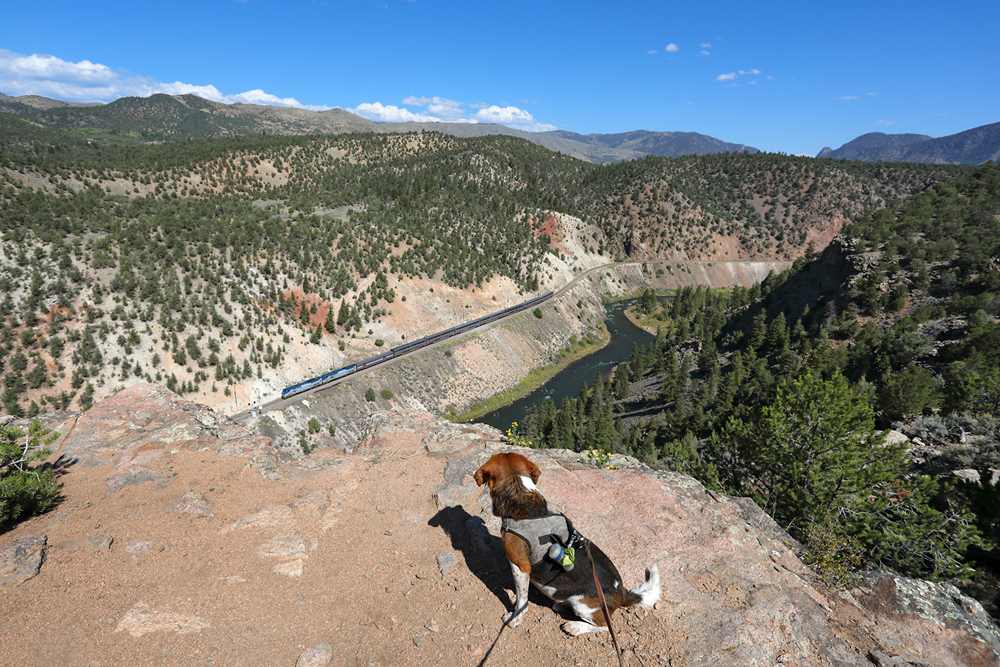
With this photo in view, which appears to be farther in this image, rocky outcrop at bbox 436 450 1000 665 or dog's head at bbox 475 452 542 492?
dog's head at bbox 475 452 542 492

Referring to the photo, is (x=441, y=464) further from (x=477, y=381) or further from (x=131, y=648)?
(x=477, y=381)

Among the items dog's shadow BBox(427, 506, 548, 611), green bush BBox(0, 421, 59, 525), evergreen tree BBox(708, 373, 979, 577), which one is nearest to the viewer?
dog's shadow BBox(427, 506, 548, 611)

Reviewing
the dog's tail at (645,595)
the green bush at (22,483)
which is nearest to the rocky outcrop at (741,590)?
the dog's tail at (645,595)

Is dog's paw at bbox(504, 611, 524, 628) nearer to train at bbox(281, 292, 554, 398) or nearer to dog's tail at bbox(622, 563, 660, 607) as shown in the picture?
dog's tail at bbox(622, 563, 660, 607)

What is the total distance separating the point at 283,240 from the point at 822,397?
68.1m

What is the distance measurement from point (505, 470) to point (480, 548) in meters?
3.15

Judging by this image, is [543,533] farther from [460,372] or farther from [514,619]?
[460,372]

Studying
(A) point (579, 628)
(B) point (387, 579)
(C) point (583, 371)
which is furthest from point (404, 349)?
(A) point (579, 628)

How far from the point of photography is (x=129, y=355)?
41.0 meters

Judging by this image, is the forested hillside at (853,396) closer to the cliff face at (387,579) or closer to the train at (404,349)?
the cliff face at (387,579)

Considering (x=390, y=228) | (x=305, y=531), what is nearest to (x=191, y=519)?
(x=305, y=531)

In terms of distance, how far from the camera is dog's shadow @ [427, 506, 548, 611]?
7973mm

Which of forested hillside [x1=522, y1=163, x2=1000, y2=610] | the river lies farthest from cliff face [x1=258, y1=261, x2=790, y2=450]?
forested hillside [x1=522, y1=163, x2=1000, y2=610]

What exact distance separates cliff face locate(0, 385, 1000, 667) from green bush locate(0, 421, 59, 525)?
1.32 ft
